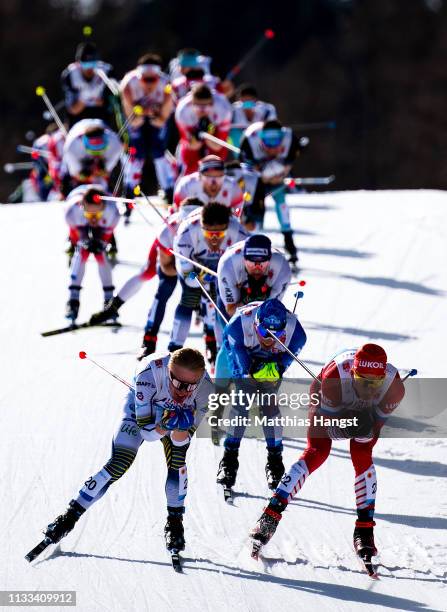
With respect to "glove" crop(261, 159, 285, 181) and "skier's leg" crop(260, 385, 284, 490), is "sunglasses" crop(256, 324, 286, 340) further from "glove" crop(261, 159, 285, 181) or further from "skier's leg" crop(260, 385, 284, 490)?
"glove" crop(261, 159, 285, 181)

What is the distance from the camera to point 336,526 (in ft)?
30.8

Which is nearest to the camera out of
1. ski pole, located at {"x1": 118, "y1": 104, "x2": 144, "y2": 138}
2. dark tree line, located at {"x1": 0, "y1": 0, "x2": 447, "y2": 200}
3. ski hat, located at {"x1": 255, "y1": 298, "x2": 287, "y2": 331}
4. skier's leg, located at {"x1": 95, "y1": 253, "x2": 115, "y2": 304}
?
ski hat, located at {"x1": 255, "y1": 298, "x2": 287, "y2": 331}

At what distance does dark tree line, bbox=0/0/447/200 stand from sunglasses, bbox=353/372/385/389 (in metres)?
25.7

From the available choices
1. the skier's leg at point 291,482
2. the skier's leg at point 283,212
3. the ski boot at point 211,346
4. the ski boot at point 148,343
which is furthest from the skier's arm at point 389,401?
the skier's leg at point 283,212

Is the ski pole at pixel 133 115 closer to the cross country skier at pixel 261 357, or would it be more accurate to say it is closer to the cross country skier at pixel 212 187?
the cross country skier at pixel 212 187

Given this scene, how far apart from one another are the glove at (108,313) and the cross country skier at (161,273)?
13cm

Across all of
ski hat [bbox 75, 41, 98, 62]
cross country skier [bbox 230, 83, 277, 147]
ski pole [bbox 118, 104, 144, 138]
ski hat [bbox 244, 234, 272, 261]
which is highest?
cross country skier [bbox 230, 83, 277, 147]

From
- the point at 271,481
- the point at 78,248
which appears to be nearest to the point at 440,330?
the point at 78,248

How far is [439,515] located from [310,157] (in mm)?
26862

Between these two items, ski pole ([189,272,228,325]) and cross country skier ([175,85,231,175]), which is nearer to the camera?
ski pole ([189,272,228,325])

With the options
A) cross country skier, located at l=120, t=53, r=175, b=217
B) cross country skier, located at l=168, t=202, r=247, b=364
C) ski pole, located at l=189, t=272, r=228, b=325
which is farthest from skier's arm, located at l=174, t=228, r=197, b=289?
cross country skier, located at l=120, t=53, r=175, b=217

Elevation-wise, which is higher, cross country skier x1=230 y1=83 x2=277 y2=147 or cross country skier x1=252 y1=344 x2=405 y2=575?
cross country skier x1=230 y1=83 x2=277 y2=147

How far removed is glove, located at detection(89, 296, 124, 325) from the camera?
42.8ft

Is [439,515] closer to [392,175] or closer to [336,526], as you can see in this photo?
[336,526]
